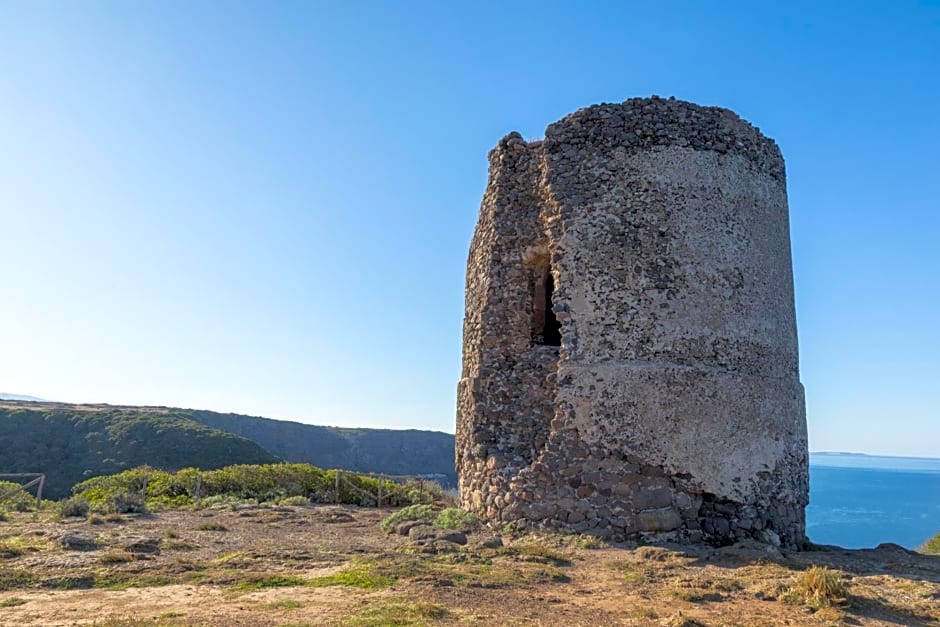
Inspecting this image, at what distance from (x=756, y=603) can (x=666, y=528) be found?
2.64 meters

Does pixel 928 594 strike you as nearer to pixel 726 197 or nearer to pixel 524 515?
pixel 524 515

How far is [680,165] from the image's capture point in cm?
963

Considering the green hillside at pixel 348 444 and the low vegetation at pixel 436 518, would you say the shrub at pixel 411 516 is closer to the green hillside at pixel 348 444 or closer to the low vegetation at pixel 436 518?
the low vegetation at pixel 436 518

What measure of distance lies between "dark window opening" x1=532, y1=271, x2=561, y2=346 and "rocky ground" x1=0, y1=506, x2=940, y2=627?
123 inches

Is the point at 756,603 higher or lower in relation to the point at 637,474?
lower

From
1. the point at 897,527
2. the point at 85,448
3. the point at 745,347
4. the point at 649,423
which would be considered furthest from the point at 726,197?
the point at 897,527

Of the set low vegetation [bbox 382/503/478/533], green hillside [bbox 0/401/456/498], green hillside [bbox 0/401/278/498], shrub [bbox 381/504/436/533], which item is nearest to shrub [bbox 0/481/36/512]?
shrub [bbox 381/504/436/533]

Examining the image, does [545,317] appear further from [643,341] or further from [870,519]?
[870,519]

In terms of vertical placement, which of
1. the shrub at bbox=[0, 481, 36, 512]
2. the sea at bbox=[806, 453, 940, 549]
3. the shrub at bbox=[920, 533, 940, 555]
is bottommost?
the sea at bbox=[806, 453, 940, 549]

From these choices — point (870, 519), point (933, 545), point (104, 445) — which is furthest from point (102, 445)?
point (870, 519)

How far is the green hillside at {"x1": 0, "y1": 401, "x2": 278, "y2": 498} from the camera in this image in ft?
109

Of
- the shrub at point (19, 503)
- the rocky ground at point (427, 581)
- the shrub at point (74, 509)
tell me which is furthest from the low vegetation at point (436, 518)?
the shrub at point (19, 503)

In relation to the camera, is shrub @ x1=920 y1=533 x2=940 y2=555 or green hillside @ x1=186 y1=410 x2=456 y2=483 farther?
green hillside @ x1=186 y1=410 x2=456 y2=483

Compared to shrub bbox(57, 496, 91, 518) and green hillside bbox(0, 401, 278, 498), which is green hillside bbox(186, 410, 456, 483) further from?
shrub bbox(57, 496, 91, 518)
